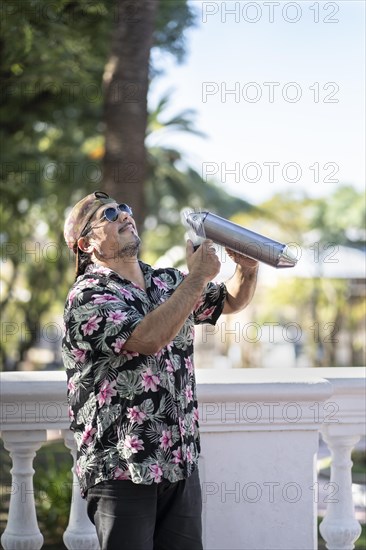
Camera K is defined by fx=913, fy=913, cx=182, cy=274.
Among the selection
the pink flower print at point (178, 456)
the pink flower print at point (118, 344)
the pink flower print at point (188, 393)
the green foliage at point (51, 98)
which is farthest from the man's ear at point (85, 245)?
the green foliage at point (51, 98)

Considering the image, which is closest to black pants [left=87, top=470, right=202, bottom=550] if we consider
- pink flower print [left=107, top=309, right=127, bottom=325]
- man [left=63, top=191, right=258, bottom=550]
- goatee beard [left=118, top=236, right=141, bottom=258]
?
man [left=63, top=191, right=258, bottom=550]

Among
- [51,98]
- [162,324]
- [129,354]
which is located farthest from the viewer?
[51,98]

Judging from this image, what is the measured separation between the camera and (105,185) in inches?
299

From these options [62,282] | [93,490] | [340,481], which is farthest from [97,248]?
[62,282]

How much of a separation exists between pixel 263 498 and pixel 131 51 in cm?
517

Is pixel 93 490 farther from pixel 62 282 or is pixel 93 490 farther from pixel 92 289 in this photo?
pixel 62 282

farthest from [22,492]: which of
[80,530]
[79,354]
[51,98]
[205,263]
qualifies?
[51,98]

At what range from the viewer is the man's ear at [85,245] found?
113 inches

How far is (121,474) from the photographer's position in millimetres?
2582

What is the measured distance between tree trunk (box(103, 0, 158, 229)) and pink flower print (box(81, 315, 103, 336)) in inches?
195

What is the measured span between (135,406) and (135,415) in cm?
3

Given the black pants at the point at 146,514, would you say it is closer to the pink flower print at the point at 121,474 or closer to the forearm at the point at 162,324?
the pink flower print at the point at 121,474

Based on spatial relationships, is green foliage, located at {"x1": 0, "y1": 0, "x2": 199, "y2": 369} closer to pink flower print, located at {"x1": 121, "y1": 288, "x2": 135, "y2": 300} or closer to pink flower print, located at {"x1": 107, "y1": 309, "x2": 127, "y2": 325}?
pink flower print, located at {"x1": 121, "y1": 288, "x2": 135, "y2": 300}

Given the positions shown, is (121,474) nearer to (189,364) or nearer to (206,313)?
(189,364)
